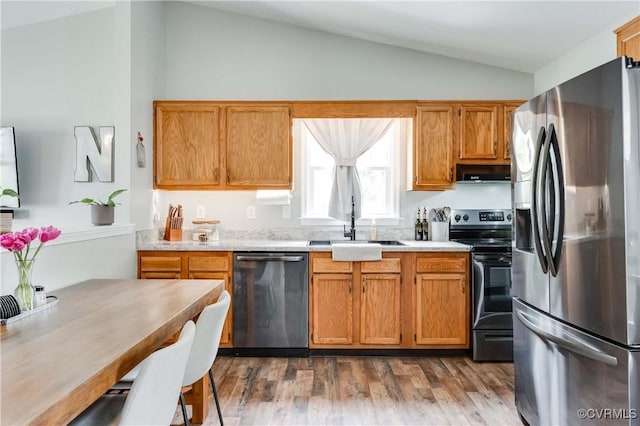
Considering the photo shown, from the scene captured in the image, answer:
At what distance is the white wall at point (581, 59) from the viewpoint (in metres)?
2.88

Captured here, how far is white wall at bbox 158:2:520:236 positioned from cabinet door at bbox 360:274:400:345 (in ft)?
3.98

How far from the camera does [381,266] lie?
3381 mm

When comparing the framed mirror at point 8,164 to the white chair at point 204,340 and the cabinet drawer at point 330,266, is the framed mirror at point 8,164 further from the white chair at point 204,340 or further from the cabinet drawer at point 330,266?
the white chair at point 204,340

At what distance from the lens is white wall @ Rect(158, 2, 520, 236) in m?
3.98

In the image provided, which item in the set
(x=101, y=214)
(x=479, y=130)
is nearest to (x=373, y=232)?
(x=479, y=130)

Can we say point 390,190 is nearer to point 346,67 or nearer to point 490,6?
point 346,67

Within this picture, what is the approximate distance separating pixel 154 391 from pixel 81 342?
0.35 m

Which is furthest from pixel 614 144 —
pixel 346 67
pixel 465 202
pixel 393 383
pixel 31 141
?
pixel 31 141

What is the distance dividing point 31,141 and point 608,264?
417 cm

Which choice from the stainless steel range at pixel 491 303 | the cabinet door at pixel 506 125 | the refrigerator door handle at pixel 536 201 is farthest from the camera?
the cabinet door at pixel 506 125

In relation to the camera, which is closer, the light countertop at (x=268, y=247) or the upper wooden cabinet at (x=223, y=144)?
the light countertop at (x=268, y=247)

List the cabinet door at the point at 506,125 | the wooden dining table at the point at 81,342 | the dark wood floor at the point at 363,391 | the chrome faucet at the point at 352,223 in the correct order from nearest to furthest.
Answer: the wooden dining table at the point at 81,342
the dark wood floor at the point at 363,391
the cabinet door at the point at 506,125
the chrome faucet at the point at 352,223

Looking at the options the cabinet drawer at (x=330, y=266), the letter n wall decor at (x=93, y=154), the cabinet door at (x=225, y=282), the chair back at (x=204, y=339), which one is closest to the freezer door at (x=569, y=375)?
the cabinet drawer at (x=330, y=266)

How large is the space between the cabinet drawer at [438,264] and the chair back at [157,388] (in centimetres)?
241
